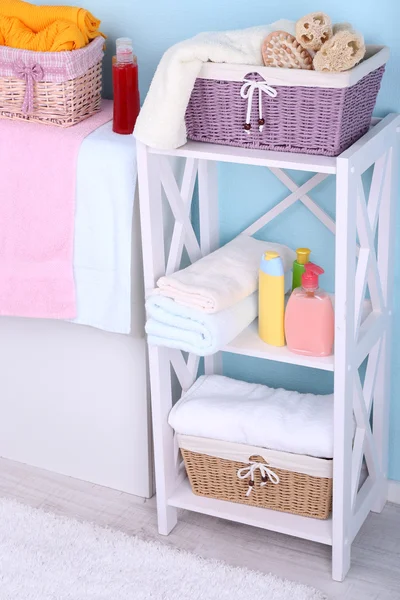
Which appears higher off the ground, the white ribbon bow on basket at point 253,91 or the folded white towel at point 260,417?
the white ribbon bow on basket at point 253,91

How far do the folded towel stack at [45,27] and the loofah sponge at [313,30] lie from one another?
58cm

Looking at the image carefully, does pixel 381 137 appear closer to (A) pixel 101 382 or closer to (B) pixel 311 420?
(B) pixel 311 420

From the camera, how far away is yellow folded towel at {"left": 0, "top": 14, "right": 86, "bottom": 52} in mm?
2064

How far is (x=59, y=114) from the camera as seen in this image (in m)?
2.10

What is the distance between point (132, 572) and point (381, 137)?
111cm

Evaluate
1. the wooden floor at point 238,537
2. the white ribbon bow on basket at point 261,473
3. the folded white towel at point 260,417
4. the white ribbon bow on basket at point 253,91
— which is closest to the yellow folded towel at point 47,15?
the white ribbon bow on basket at point 253,91

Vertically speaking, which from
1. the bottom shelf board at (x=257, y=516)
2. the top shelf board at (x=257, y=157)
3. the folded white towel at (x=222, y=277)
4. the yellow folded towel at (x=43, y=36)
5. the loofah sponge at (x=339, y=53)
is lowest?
the bottom shelf board at (x=257, y=516)

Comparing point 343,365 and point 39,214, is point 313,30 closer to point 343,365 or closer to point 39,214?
point 343,365

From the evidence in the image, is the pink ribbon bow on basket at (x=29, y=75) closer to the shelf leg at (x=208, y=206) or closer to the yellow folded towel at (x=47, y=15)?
the yellow folded towel at (x=47, y=15)

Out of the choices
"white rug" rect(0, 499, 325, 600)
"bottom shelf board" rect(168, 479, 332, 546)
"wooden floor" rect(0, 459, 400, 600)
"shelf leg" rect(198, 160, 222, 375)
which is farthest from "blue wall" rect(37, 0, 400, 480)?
"white rug" rect(0, 499, 325, 600)

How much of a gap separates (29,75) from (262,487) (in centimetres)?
107

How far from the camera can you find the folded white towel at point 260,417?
6.68 ft

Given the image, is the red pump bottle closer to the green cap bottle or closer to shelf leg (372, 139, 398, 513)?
the green cap bottle

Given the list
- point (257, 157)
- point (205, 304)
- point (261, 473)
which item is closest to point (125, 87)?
point (257, 157)
